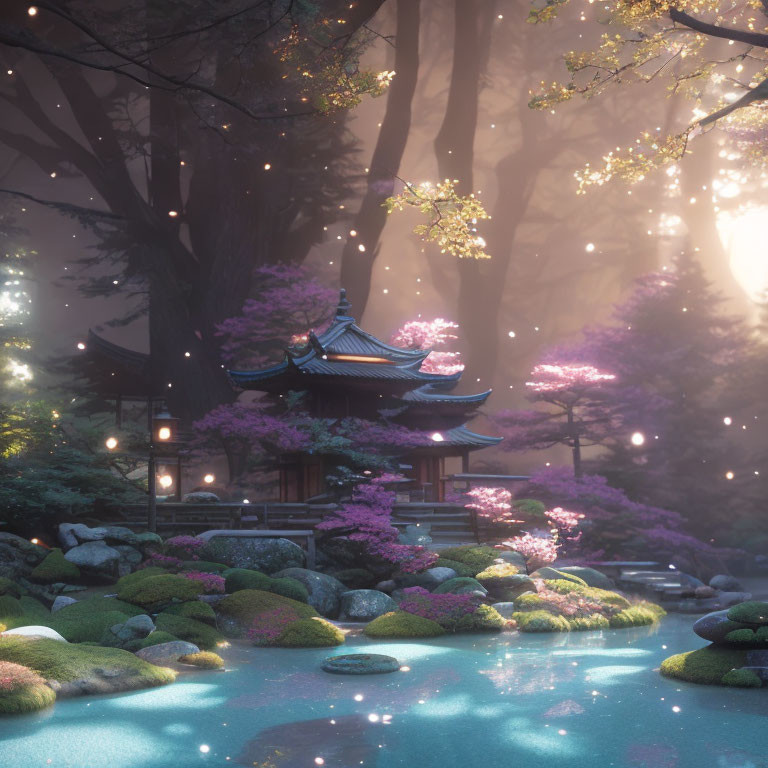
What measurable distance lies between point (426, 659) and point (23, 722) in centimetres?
521

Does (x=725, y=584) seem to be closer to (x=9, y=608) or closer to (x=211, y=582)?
(x=211, y=582)

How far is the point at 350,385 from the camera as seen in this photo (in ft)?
69.7

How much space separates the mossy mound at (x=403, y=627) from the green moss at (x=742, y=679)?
5069mm

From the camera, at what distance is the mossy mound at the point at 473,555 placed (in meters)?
16.6

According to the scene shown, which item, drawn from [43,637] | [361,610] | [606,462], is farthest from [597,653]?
[606,462]

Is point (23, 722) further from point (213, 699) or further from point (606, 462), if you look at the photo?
point (606, 462)

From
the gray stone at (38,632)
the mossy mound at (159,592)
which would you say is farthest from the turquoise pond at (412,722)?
the mossy mound at (159,592)

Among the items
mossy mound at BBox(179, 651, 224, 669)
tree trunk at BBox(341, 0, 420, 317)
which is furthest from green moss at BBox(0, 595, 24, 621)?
tree trunk at BBox(341, 0, 420, 317)

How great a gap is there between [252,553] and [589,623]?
21.6 feet

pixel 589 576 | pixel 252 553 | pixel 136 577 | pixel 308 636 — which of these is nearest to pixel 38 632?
pixel 136 577

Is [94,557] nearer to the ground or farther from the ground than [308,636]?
farther from the ground

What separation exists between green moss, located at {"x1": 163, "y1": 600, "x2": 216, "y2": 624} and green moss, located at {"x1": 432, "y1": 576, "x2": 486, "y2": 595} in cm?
Result: 479

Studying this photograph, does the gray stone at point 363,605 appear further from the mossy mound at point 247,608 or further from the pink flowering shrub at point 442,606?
the mossy mound at point 247,608

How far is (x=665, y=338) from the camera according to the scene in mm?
27438
